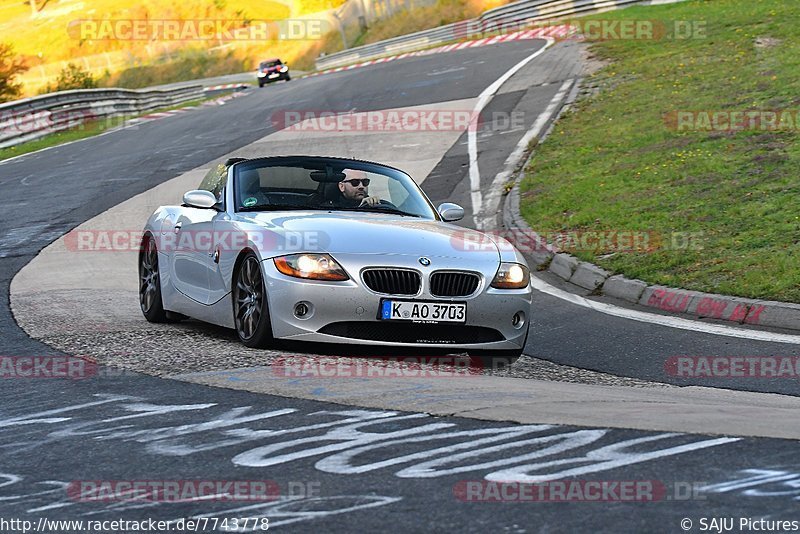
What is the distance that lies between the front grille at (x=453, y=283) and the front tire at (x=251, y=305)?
109 centimetres

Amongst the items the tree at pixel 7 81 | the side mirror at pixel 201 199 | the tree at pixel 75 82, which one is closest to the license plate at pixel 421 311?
the side mirror at pixel 201 199

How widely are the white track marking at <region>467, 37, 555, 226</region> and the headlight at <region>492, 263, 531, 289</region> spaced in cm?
860

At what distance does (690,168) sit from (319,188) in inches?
325

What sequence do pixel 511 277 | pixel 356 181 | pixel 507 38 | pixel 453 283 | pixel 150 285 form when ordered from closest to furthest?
pixel 453 283
pixel 511 277
pixel 356 181
pixel 150 285
pixel 507 38

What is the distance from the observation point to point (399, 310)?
26.2ft

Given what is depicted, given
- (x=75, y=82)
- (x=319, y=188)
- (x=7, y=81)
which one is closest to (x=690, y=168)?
(x=319, y=188)

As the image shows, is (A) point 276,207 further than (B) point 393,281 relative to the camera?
Yes

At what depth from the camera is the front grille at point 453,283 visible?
8.12m

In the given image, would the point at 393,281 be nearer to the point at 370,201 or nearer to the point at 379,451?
the point at 370,201

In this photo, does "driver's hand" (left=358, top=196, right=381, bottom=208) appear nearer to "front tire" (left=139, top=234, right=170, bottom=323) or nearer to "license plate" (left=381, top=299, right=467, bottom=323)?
"license plate" (left=381, top=299, right=467, bottom=323)

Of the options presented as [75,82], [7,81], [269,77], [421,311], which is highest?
[7,81]

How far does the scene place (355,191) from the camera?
9453mm

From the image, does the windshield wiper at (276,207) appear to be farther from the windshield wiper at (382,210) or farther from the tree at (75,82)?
the tree at (75,82)

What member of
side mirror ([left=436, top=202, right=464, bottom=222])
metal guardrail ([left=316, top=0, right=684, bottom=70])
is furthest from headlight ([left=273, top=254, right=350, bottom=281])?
metal guardrail ([left=316, top=0, right=684, bottom=70])
